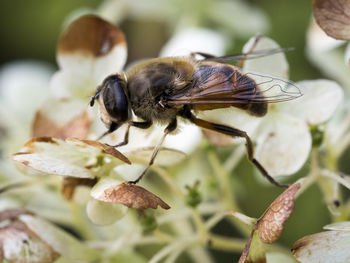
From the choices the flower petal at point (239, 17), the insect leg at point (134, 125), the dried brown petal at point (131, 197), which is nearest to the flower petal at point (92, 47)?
the insect leg at point (134, 125)

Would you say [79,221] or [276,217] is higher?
[276,217]

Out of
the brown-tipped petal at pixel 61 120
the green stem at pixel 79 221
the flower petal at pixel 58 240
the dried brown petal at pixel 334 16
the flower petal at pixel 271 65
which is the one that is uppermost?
the dried brown petal at pixel 334 16

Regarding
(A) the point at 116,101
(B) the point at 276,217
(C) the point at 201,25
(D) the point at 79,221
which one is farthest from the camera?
(C) the point at 201,25

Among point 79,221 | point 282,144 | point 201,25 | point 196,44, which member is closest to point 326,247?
point 282,144

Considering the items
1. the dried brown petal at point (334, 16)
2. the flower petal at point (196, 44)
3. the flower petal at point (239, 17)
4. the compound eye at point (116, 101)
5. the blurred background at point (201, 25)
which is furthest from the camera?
the flower petal at point (239, 17)

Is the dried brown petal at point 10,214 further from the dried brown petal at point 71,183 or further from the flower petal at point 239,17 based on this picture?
the flower petal at point 239,17

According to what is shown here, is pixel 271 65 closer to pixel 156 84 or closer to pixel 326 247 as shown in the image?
pixel 156 84

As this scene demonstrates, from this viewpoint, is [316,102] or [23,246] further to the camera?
[316,102]
